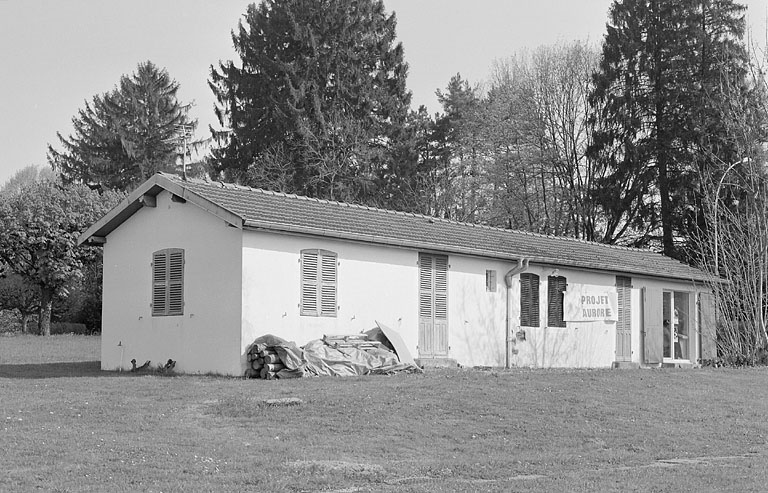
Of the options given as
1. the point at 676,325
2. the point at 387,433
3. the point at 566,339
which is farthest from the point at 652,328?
the point at 387,433

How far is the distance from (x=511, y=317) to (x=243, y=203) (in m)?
8.41

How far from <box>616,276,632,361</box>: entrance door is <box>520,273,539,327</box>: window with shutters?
4.03 metres

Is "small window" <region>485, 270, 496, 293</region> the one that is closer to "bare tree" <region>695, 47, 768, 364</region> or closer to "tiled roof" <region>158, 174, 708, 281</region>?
"tiled roof" <region>158, 174, 708, 281</region>

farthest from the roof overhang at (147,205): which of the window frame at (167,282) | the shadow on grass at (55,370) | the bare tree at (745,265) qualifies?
the bare tree at (745,265)

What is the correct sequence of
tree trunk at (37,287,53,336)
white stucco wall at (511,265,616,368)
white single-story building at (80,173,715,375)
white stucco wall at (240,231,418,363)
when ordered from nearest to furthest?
white stucco wall at (240,231,418,363)
white single-story building at (80,173,715,375)
white stucco wall at (511,265,616,368)
tree trunk at (37,287,53,336)

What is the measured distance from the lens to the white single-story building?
21297 millimetres

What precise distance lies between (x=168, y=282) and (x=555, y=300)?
37.0 feet

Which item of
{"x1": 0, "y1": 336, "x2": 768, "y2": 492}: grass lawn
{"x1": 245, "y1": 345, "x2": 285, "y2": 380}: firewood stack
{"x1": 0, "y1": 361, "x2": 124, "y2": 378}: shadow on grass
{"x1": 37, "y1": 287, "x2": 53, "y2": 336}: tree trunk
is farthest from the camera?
{"x1": 37, "y1": 287, "x2": 53, "y2": 336}: tree trunk

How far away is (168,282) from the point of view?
74.1 feet

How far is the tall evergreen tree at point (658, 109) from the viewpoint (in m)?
43.9

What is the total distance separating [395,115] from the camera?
166 feet

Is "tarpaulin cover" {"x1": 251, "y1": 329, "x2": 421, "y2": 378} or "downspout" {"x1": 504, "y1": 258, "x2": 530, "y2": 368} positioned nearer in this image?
"tarpaulin cover" {"x1": 251, "y1": 329, "x2": 421, "y2": 378}

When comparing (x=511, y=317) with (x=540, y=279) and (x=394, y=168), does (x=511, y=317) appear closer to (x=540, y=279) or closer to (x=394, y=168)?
(x=540, y=279)

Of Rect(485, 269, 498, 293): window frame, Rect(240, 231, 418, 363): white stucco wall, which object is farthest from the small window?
Rect(240, 231, 418, 363): white stucco wall
